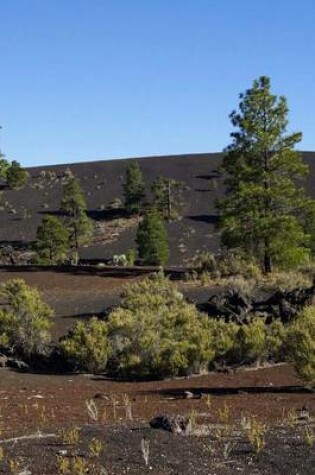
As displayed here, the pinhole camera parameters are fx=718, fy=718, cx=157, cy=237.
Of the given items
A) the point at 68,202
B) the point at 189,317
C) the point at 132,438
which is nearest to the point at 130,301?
the point at 189,317

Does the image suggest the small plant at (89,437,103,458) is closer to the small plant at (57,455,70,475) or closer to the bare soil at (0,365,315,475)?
the bare soil at (0,365,315,475)

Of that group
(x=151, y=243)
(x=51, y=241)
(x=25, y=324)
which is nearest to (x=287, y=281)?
(x=25, y=324)

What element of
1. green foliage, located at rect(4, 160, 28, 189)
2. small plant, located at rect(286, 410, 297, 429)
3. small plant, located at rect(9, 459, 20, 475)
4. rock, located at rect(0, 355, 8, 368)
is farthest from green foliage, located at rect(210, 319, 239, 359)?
green foliage, located at rect(4, 160, 28, 189)

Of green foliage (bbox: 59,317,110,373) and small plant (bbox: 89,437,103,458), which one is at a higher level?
small plant (bbox: 89,437,103,458)

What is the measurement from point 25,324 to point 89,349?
2818 millimetres

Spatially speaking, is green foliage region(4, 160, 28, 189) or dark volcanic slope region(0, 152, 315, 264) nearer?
dark volcanic slope region(0, 152, 315, 264)

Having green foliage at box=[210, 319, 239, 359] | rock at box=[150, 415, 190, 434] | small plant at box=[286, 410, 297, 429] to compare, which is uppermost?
rock at box=[150, 415, 190, 434]

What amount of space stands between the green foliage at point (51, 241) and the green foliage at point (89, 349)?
102 ft

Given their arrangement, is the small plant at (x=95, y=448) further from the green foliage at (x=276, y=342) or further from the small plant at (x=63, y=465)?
the green foliage at (x=276, y=342)

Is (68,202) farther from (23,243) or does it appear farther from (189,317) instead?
(189,317)

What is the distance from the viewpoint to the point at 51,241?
47.7 m

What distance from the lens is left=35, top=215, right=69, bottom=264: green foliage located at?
4753cm

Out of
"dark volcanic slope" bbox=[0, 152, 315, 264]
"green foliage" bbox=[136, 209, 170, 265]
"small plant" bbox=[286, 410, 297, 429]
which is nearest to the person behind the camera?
"small plant" bbox=[286, 410, 297, 429]

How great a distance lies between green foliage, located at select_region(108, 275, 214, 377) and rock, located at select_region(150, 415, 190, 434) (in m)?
6.86
